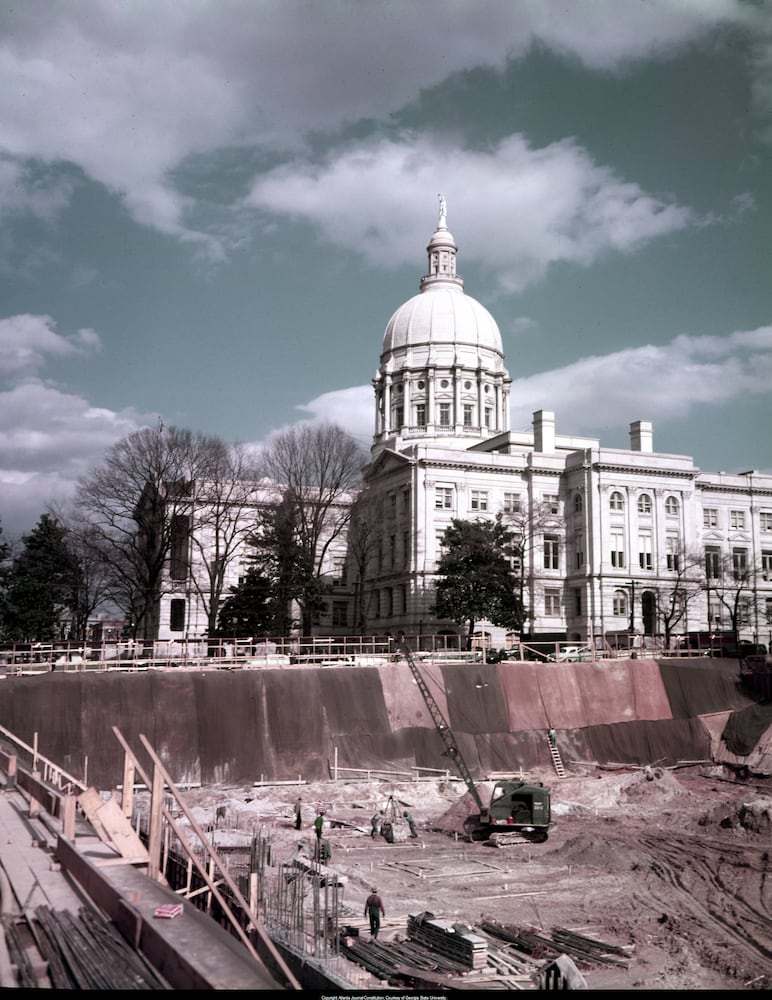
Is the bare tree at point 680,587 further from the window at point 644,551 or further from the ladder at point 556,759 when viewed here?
the ladder at point 556,759

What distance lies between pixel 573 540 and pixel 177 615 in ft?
114

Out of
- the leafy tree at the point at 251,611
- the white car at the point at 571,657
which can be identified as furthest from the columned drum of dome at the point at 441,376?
the white car at the point at 571,657

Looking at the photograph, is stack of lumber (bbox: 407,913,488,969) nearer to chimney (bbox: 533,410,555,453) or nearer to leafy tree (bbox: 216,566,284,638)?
leafy tree (bbox: 216,566,284,638)

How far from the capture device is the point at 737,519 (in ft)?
289

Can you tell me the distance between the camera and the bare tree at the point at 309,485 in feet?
218

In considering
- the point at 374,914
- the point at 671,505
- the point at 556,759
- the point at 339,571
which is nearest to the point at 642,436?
the point at 671,505

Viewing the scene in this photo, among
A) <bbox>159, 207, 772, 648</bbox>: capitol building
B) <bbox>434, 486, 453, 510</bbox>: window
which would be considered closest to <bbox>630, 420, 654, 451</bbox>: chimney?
<bbox>159, 207, 772, 648</bbox>: capitol building

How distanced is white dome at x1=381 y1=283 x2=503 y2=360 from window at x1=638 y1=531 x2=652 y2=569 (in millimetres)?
30356

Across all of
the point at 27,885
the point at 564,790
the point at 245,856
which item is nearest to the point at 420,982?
the point at 27,885

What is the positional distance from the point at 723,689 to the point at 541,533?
30.3 meters

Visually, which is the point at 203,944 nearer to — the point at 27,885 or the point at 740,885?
the point at 27,885

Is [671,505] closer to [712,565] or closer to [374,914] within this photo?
[712,565]

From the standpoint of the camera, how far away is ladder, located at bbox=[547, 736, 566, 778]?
43.6 meters

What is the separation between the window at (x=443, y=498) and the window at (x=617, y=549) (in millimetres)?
13562
